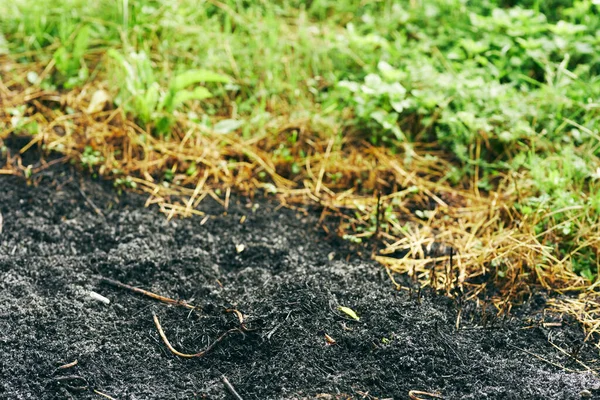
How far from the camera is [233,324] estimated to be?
207 centimetres

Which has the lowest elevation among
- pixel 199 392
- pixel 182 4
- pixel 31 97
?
pixel 199 392

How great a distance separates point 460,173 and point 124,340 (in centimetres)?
169

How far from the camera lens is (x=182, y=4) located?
12.1 feet

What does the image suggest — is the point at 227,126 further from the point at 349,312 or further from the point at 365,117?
the point at 349,312

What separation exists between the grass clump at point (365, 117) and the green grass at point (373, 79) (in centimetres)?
1

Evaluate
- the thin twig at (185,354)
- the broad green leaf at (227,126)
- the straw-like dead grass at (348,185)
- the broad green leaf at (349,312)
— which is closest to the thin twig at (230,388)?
the thin twig at (185,354)

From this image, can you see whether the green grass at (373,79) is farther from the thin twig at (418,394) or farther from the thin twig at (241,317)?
the thin twig at (418,394)

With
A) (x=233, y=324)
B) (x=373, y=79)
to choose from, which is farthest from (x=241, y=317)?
(x=373, y=79)

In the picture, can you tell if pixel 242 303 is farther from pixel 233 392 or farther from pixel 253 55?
pixel 253 55

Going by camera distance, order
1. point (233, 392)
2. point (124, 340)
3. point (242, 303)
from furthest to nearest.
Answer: point (242, 303) < point (124, 340) < point (233, 392)

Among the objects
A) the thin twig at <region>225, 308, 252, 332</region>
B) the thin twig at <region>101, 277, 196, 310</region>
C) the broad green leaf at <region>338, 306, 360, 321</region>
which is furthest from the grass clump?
the thin twig at <region>225, 308, 252, 332</region>

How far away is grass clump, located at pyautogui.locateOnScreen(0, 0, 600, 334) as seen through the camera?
8.30 ft

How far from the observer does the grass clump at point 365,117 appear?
99.6 inches

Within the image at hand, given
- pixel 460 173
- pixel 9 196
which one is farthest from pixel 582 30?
pixel 9 196
